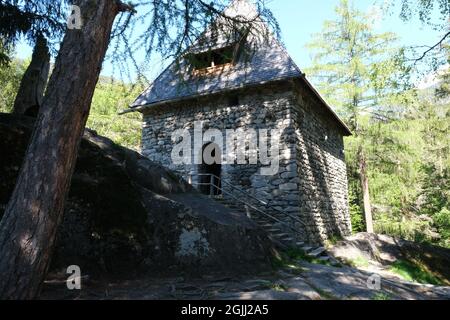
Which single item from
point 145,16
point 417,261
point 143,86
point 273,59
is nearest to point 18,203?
point 143,86

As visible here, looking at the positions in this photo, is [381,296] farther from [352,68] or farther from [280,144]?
[352,68]

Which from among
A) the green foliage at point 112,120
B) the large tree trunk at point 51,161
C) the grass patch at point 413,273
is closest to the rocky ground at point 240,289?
the large tree trunk at point 51,161

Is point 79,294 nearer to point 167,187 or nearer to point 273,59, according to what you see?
point 167,187

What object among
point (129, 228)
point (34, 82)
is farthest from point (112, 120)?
point (129, 228)

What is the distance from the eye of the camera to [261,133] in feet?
30.2

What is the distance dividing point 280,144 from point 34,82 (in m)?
5.87

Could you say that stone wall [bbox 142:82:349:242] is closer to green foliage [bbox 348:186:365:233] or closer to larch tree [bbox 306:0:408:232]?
larch tree [bbox 306:0:408:232]

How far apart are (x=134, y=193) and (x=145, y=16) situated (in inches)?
95.0

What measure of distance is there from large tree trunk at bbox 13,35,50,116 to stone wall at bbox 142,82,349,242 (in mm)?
5369

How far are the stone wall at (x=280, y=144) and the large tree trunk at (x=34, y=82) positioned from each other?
5369 millimetres

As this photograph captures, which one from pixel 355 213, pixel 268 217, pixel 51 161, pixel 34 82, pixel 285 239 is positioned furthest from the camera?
pixel 355 213

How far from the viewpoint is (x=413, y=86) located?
785cm

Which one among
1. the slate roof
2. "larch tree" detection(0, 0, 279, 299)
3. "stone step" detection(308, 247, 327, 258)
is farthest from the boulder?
the slate roof

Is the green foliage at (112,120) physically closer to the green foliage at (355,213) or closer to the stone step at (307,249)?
the green foliage at (355,213)
